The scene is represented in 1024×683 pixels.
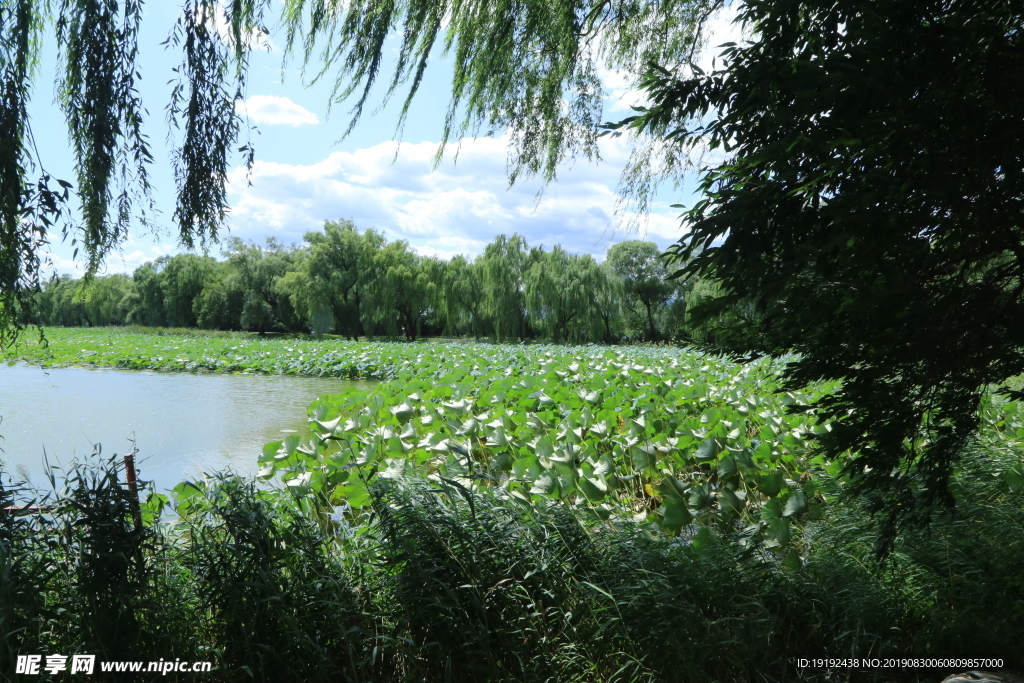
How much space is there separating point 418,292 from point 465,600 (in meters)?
26.2

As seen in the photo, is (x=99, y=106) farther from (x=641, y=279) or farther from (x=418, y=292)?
(x=641, y=279)

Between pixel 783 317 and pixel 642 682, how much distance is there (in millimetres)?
1310

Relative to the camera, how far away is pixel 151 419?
736 cm

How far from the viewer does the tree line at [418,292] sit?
80.1ft

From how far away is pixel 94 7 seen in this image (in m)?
2.36

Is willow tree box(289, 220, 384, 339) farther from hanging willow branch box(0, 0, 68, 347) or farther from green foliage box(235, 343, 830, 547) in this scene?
hanging willow branch box(0, 0, 68, 347)

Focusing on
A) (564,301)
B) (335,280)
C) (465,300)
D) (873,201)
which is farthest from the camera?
(335,280)

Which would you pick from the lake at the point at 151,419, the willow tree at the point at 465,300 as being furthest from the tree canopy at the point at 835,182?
the willow tree at the point at 465,300

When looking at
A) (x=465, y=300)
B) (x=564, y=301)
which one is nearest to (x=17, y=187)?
(x=564, y=301)

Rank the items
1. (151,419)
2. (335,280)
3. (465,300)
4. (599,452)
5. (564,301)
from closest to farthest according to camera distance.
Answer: (599,452) → (151,419) → (564,301) → (465,300) → (335,280)

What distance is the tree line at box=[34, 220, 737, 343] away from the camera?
24406mm

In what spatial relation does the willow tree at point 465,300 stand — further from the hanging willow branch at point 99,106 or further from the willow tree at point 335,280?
the hanging willow branch at point 99,106

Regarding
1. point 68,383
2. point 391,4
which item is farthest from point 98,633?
point 68,383

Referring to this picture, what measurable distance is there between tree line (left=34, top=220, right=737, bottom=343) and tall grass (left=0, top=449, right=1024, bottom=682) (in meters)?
18.1
